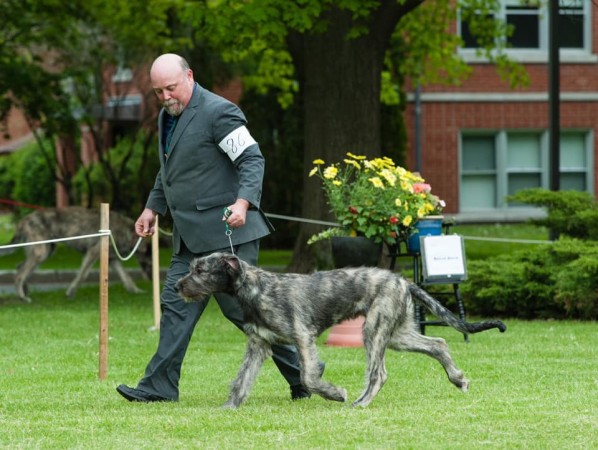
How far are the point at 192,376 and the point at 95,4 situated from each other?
14.1 meters

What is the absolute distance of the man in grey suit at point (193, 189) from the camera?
8.59 m

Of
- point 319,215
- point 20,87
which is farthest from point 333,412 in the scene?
point 20,87

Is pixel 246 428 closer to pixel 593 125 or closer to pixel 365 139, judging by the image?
pixel 365 139

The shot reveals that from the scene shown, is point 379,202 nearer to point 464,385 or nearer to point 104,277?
point 104,277

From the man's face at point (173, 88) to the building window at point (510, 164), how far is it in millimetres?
24628

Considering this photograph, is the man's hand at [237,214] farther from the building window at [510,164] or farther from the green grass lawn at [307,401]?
the building window at [510,164]

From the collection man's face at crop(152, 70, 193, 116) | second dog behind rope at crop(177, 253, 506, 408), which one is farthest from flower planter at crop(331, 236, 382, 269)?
man's face at crop(152, 70, 193, 116)

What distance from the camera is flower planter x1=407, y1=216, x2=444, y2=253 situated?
42.3 feet

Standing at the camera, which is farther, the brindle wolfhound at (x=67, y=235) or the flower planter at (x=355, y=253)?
the brindle wolfhound at (x=67, y=235)

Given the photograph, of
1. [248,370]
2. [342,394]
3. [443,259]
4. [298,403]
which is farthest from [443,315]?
[443,259]

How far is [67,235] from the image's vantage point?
19.2 m

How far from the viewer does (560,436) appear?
723 cm

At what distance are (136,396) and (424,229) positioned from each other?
4.78m

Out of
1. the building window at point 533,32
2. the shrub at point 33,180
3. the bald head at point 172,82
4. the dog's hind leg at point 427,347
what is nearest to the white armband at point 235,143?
the bald head at point 172,82
